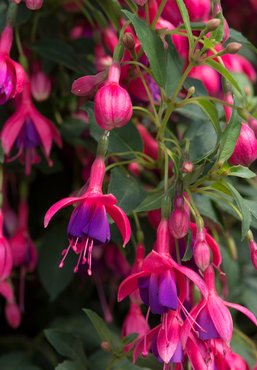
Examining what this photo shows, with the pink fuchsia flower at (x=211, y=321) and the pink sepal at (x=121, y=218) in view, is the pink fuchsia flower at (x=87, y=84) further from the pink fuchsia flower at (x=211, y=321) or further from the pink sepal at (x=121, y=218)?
the pink fuchsia flower at (x=211, y=321)

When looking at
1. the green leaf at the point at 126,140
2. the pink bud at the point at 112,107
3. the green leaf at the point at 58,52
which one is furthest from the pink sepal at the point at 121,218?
the green leaf at the point at 58,52

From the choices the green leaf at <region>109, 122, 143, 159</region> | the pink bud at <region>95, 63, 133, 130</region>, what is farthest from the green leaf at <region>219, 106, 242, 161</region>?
the green leaf at <region>109, 122, 143, 159</region>

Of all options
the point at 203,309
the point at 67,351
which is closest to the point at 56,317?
the point at 67,351

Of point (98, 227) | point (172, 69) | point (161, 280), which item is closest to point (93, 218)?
point (98, 227)

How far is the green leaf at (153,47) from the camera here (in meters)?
0.92

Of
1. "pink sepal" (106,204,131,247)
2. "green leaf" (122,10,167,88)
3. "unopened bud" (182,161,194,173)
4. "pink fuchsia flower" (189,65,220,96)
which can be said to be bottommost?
"pink fuchsia flower" (189,65,220,96)

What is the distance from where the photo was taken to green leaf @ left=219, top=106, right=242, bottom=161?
90 cm

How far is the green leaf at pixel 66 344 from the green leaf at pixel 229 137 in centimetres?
43

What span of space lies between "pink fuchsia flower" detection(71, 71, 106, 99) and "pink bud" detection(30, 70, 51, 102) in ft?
0.92

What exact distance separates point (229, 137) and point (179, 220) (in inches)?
4.9

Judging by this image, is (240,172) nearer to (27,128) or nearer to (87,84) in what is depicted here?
(87,84)

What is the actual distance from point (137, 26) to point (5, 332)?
0.87 m

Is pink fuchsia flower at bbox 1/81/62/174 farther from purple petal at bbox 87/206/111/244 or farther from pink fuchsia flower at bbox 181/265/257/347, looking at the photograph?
pink fuchsia flower at bbox 181/265/257/347

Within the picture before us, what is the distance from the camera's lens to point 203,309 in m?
0.91
